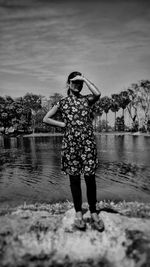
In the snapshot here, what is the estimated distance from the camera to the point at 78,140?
4648 millimetres

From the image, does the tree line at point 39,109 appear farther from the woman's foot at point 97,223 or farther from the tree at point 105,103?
the woman's foot at point 97,223

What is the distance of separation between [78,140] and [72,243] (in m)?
1.81

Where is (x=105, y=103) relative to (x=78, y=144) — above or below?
above

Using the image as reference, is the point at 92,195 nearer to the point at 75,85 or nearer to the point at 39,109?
the point at 75,85

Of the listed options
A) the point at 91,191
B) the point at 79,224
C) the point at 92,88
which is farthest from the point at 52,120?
the point at 79,224

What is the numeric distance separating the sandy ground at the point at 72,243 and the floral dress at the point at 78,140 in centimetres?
107

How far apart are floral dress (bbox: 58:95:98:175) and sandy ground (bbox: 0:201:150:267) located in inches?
42.3

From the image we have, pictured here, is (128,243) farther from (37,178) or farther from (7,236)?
(37,178)

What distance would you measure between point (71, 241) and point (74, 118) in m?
2.18

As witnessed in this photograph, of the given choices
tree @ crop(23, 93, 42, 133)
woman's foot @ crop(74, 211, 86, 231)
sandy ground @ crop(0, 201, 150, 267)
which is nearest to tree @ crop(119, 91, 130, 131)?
tree @ crop(23, 93, 42, 133)

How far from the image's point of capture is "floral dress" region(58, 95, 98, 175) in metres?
4.65

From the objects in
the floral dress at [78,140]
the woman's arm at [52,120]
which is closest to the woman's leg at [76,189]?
the floral dress at [78,140]

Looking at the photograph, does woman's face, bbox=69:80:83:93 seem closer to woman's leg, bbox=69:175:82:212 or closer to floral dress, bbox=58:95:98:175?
floral dress, bbox=58:95:98:175

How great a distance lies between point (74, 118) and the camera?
4676 millimetres
